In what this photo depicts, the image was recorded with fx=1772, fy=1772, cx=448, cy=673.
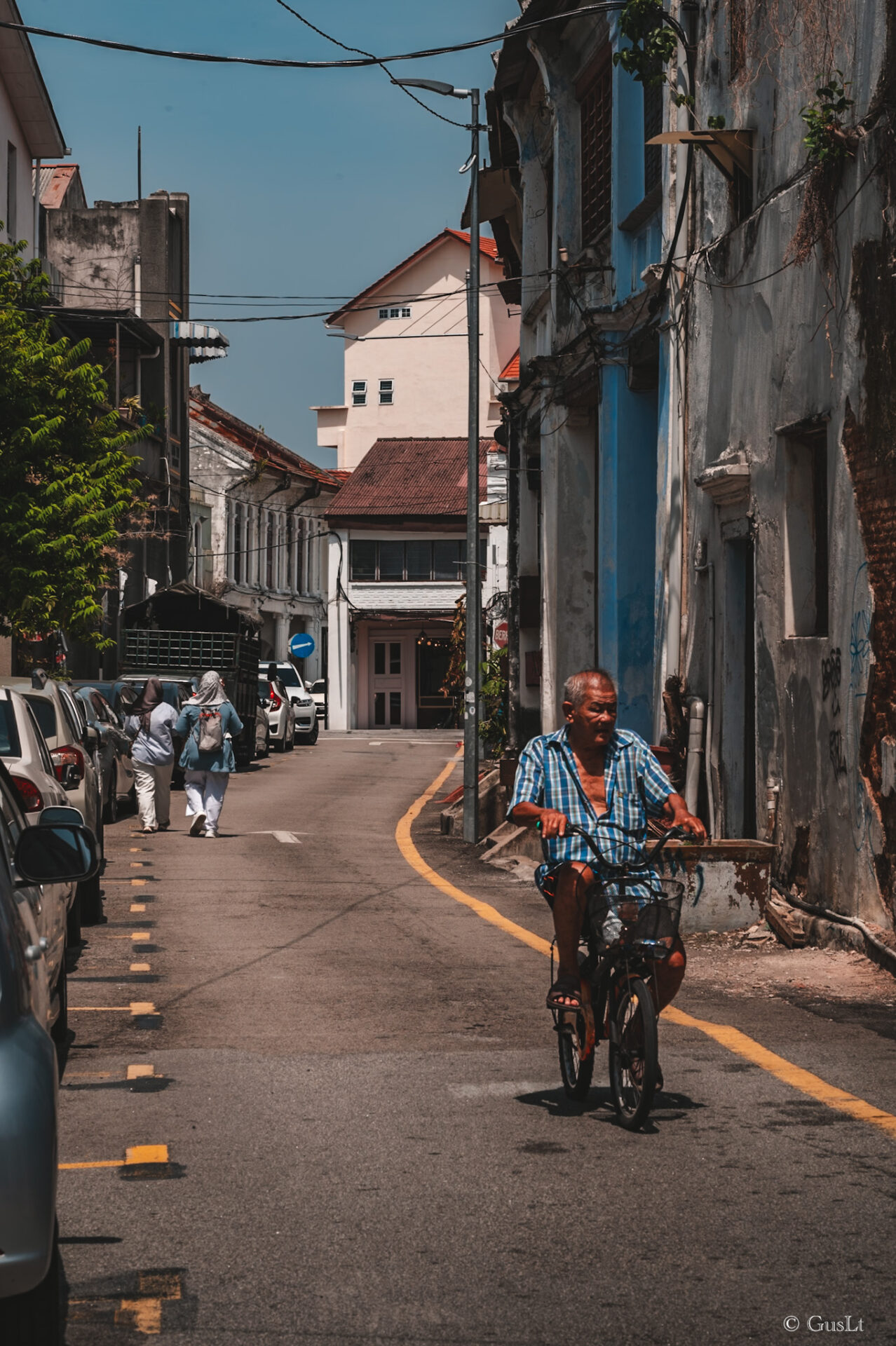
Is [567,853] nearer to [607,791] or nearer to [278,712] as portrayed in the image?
[607,791]

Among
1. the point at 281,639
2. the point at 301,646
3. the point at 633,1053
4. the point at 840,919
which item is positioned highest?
the point at 281,639

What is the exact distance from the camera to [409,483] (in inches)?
2383

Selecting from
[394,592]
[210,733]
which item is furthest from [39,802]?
[394,592]

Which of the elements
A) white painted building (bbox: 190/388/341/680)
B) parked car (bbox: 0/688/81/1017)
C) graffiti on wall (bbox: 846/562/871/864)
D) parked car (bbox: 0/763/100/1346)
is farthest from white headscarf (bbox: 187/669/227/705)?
white painted building (bbox: 190/388/341/680)

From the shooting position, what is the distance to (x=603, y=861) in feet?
22.0

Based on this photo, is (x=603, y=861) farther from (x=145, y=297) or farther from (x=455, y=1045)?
(x=145, y=297)

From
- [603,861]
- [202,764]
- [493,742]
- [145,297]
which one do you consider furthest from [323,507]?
[603,861]

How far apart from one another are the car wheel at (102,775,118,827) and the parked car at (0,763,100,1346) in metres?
17.0

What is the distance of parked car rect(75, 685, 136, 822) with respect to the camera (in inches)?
810

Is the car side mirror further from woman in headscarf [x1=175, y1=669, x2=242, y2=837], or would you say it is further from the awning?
the awning

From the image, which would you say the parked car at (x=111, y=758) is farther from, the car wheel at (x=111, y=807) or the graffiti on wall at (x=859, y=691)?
the graffiti on wall at (x=859, y=691)

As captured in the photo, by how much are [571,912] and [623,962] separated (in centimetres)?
28

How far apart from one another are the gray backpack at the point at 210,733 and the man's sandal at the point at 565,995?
12052mm

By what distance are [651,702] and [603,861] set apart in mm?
10604
